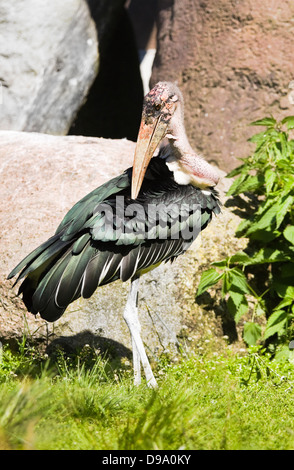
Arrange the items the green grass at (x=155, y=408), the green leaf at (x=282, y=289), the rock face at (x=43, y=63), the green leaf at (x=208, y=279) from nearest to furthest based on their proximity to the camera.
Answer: the green grass at (x=155, y=408) < the green leaf at (x=208, y=279) < the green leaf at (x=282, y=289) < the rock face at (x=43, y=63)

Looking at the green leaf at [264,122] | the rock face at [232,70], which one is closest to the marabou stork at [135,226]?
the green leaf at [264,122]

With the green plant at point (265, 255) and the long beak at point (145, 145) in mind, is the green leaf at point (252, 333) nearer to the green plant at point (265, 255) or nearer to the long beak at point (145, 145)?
the green plant at point (265, 255)

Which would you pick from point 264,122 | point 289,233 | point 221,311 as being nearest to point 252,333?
point 221,311

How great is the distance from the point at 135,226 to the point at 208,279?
116cm

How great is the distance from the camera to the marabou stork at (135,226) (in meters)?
4.55

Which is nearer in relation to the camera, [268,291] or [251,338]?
[251,338]

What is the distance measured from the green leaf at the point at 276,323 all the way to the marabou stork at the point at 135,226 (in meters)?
1.14

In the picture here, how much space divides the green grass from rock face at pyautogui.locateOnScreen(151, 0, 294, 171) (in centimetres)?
339

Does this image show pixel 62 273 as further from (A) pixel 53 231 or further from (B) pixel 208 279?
(B) pixel 208 279

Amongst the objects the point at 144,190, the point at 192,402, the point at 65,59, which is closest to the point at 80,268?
the point at 144,190

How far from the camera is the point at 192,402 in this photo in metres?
4.00
